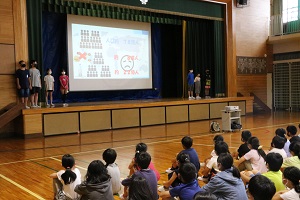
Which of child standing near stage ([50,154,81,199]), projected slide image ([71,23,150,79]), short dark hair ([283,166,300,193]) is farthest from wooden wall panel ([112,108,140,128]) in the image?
short dark hair ([283,166,300,193])

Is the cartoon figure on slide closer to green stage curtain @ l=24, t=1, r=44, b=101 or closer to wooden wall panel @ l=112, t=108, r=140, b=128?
wooden wall panel @ l=112, t=108, r=140, b=128

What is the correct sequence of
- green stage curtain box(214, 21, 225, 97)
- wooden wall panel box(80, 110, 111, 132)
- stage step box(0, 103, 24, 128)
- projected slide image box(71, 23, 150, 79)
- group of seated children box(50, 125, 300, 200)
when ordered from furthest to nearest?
green stage curtain box(214, 21, 225, 97)
projected slide image box(71, 23, 150, 79)
wooden wall panel box(80, 110, 111, 132)
stage step box(0, 103, 24, 128)
group of seated children box(50, 125, 300, 200)

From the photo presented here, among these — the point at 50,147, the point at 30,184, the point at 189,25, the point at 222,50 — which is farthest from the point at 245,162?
the point at 189,25

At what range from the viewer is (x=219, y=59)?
13.8 meters

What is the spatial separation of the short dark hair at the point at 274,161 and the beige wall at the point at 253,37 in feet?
37.7

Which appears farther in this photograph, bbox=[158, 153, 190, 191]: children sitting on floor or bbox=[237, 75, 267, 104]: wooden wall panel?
bbox=[237, 75, 267, 104]: wooden wall panel

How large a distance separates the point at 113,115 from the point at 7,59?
3.22 meters

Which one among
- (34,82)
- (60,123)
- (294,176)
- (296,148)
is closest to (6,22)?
(34,82)

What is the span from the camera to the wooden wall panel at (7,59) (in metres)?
8.76

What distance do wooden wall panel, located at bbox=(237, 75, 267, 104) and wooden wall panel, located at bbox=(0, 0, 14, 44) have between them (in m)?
8.96

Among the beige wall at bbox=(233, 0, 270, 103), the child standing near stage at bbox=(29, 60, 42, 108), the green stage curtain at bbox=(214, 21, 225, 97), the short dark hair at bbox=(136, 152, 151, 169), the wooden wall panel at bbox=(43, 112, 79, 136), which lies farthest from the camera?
the beige wall at bbox=(233, 0, 270, 103)

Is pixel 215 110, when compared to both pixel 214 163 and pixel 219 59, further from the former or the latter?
pixel 214 163

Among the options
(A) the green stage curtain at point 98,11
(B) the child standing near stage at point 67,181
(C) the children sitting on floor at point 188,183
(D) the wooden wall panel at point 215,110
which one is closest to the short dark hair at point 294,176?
(C) the children sitting on floor at point 188,183

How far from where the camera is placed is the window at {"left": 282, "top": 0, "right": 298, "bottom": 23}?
15.1 m
